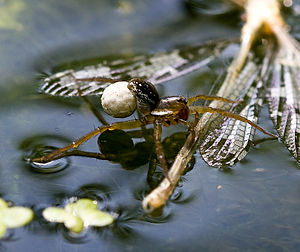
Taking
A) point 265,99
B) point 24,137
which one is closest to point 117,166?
point 24,137

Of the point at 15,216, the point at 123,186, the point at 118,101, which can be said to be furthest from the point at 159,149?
the point at 15,216

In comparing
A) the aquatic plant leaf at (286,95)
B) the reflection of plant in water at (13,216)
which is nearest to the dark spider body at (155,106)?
the aquatic plant leaf at (286,95)

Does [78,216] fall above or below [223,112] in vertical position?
below

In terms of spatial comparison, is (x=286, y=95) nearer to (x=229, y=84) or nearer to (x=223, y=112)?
(x=229, y=84)

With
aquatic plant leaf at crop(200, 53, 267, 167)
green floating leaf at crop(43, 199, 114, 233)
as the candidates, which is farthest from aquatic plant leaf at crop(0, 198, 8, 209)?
aquatic plant leaf at crop(200, 53, 267, 167)

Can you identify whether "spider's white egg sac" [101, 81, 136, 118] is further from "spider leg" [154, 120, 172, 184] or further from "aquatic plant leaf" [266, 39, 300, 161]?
"aquatic plant leaf" [266, 39, 300, 161]

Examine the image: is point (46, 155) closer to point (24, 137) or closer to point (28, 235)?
point (24, 137)

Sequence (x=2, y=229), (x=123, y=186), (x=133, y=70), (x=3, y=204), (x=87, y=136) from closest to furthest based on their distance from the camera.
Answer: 1. (x=2, y=229)
2. (x=3, y=204)
3. (x=123, y=186)
4. (x=87, y=136)
5. (x=133, y=70)
